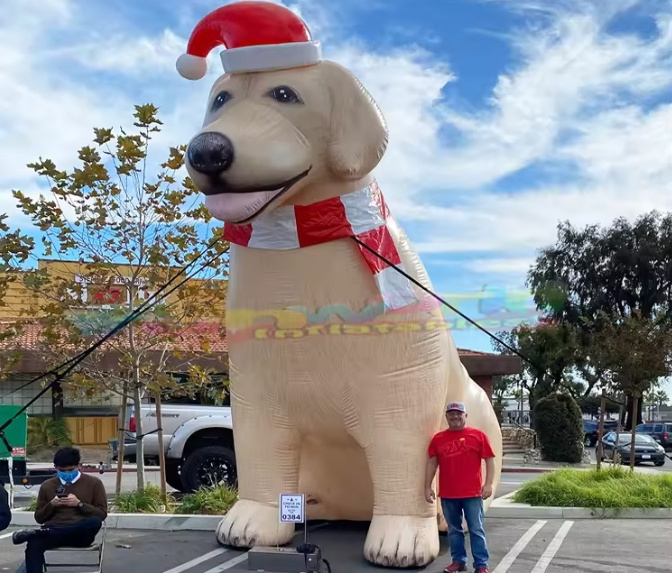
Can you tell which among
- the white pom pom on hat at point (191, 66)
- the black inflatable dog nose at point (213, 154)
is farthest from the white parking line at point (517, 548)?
the white pom pom on hat at point (191, 66)

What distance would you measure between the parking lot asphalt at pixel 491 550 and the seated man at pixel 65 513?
325 millimetres

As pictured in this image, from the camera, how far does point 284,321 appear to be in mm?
5055

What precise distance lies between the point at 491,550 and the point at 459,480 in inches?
50.0

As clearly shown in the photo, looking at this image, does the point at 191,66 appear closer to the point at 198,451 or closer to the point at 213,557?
the point at 213,557

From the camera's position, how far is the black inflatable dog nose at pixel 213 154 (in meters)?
4.22

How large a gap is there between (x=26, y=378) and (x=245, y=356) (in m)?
A: 14.5

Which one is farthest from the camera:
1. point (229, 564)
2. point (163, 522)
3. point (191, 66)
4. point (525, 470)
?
point (525, 470)

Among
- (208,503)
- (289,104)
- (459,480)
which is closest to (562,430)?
(208,503)

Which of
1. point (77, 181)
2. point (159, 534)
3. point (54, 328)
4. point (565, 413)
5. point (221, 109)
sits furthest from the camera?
point (565, 413)

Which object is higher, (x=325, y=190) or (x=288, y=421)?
(x=325, y=190)

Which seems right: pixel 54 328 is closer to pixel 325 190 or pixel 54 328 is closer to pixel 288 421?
pixel 288 421

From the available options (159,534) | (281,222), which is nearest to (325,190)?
(281,222)

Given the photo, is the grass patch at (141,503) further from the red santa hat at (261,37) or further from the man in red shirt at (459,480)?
the red santa hat at (261,37)

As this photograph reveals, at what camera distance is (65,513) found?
179 inches
